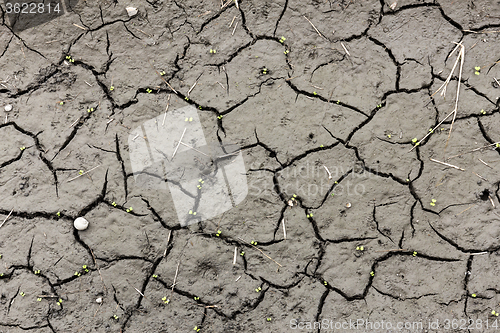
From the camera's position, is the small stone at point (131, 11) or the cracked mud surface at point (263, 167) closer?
the cracked mud surface at point (263, 167)

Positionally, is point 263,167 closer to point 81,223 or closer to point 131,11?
point 81,223

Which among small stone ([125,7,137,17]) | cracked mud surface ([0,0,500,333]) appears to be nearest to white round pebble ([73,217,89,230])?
cracked mud surface ([0,0,500,333])

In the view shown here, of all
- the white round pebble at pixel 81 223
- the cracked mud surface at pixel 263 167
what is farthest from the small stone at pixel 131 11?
the white round pebble at pixel 81 223

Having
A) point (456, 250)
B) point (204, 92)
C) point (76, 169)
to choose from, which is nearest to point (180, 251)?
point (76, 169)

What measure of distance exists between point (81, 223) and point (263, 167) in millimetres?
1541

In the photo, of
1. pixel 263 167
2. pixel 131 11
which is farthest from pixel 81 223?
pixel 131 11

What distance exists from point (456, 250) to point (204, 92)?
246 centimetres

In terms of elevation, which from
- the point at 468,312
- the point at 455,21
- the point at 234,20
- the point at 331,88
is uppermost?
the point at 455,21

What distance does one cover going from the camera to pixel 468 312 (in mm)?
2639

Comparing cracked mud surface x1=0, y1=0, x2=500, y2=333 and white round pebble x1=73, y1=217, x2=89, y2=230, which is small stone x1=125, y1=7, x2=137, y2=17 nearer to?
cracked mud surface x1=0, y1=0, x2=500, y2=333

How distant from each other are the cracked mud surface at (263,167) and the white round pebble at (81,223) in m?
0.06

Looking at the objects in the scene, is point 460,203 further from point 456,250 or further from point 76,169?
point 76,169

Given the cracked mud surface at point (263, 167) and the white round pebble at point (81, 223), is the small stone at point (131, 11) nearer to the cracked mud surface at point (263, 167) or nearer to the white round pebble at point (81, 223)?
the cracked mud surface at point (263, 167)

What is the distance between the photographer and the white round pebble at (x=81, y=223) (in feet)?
8.75
